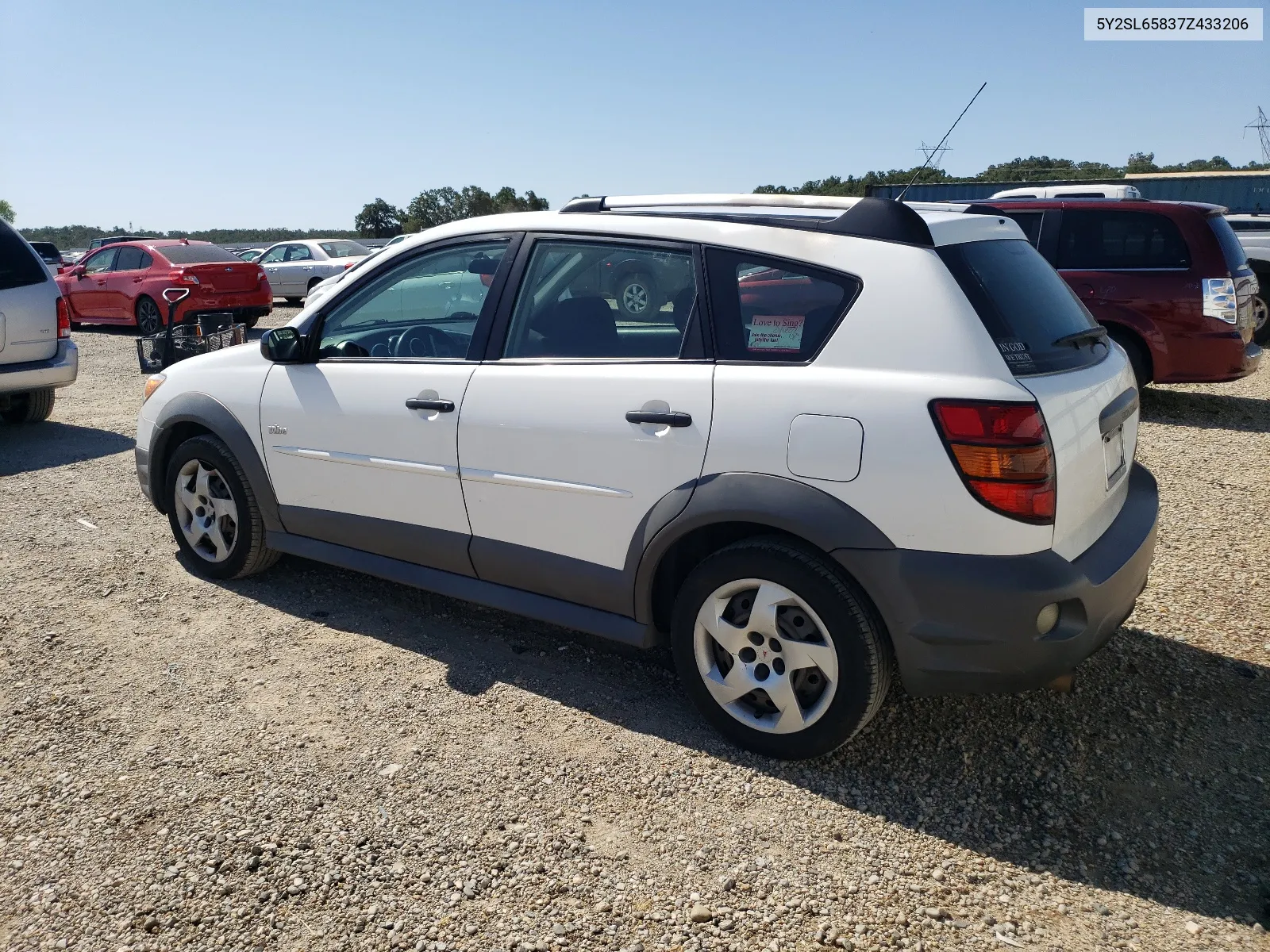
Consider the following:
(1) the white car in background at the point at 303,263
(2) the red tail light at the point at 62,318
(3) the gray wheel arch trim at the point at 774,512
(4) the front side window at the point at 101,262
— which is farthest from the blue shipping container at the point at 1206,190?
(3) the gray wheel arch trim at the point at 774,512

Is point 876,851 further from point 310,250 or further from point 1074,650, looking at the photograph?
point 310,250

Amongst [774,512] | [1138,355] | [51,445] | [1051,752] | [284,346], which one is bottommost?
[1051,752]

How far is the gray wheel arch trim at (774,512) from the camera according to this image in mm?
2832

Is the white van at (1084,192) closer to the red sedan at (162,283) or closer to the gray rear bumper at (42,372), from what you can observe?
the red sedan at (162,283)

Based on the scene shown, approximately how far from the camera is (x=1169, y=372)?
8.23m

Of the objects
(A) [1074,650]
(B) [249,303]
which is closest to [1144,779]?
(A) [1074,650]

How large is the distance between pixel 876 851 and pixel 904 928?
0.31 metres

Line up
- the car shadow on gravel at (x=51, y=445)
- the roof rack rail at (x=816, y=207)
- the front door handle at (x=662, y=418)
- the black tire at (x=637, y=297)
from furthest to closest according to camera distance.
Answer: the car shadow on gravel at (x=51, y=445)
the black tire at (x=637, y=297)
the front door handle at (x=662, y=418)
the roof rack rail at (x=816, y=207)

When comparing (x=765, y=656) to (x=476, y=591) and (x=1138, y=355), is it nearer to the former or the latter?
(x=476, y=591)

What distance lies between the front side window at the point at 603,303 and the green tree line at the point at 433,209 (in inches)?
1192

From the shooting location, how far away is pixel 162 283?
14961 millimetres

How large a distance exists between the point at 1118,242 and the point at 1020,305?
20.8 ft

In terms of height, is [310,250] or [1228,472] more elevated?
[310,250]

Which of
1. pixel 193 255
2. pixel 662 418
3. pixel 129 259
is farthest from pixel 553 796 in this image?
pixel 129 259
